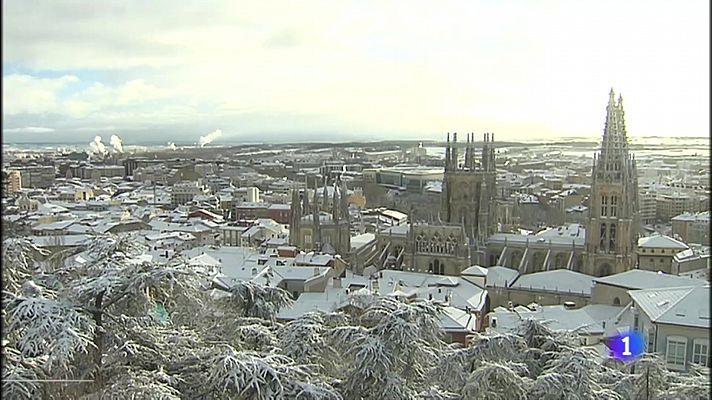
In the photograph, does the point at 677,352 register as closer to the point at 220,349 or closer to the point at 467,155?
the point at 220,349

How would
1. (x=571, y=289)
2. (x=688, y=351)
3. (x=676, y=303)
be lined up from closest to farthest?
(x=688, y=351) < (x=676, y=303) < (x=571, y=289)

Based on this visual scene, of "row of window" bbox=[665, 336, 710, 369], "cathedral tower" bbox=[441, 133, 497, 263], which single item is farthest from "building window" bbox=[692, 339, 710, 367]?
"cathedral tower" bbox=[441, 133, 497, 263]

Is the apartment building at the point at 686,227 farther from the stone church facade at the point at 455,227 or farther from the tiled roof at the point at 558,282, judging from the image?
the stone church facade at the point at 455,227

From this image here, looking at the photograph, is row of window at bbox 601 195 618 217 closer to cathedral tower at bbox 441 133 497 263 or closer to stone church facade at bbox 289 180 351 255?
cathedral tower at bbox 441 133 497 263

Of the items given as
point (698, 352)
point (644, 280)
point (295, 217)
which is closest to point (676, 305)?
point (698, 352)

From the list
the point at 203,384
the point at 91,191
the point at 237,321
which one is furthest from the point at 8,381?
the point at 91,191

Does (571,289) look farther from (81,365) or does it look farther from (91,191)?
(91,191)
